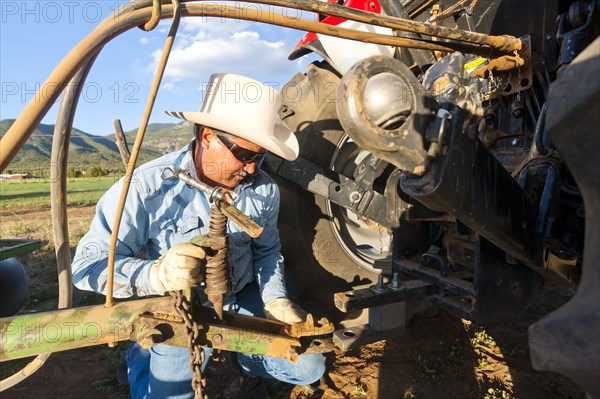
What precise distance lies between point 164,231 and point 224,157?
0.56 metres

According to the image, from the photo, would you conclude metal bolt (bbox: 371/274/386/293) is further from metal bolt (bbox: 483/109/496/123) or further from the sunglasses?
metal bolt (bbox: 483/109/496/123)

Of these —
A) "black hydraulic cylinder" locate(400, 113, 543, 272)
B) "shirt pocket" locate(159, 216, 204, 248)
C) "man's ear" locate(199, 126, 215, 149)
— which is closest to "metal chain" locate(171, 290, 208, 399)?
"shirt pocket" locate(159, 216, 204, 248)

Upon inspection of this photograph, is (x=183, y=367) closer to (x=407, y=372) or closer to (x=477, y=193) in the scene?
(x=407, y=372)

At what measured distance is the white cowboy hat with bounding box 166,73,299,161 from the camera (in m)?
1.87

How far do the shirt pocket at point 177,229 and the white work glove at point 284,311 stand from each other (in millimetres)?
625

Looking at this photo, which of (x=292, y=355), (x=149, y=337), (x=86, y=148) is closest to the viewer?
(x=149, y=337)

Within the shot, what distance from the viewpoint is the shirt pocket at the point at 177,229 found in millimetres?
2107

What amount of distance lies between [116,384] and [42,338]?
1.67 meters

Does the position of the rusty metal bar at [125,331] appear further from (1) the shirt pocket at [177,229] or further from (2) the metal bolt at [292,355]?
(1) the shirt pocket at [177,229]

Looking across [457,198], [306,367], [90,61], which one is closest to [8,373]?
[306,367]

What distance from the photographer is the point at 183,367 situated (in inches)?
83.7

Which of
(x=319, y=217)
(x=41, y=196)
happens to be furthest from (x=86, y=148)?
(x=319, y=217)

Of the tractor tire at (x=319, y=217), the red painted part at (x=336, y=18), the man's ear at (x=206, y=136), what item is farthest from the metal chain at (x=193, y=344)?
the red painted part at (x=336, y=18)

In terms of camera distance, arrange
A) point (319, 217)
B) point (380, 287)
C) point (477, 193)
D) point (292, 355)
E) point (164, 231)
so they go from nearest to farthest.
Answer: point (477, 193) < point (292, 355) < point (380, 287) < point (164, 231) < point (319, 217)
